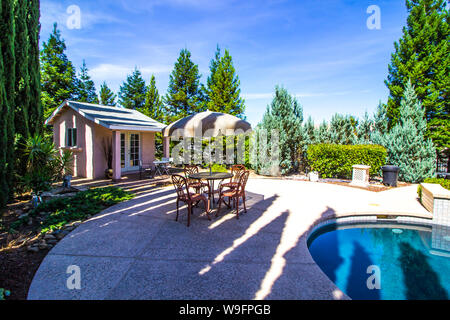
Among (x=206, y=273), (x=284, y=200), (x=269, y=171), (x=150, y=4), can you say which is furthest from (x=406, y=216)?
(x=150, y=4)

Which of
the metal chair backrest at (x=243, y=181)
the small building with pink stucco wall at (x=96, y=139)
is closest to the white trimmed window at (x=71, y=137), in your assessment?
the small building with pink stucco wall at (x=96, y=139)

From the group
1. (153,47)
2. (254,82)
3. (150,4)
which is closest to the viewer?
(150,4)

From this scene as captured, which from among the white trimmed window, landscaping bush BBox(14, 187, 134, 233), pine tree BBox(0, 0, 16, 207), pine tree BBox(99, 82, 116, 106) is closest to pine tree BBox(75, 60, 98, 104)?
pine tree BBox(99, 82, 116, 106)

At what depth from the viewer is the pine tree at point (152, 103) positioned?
21.8 m

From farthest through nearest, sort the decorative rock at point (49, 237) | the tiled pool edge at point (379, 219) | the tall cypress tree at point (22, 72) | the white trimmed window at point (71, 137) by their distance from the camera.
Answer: the white trimmed window at point (71, 137) < the tall cypress tree at point (22, 72) < the tiled pool edge at point (379, 219) < the decorative rock at point (49, 237)

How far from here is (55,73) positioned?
21.5 m

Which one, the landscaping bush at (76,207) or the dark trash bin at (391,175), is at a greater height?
the dark trash bin at (391,175)

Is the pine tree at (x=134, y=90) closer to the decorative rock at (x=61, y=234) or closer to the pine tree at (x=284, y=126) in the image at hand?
the pine tree at (x=284, y=126)

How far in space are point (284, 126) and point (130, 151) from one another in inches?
317

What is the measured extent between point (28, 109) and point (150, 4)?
5.92 metres

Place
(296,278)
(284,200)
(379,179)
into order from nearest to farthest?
(296,278) → (284,200) → (379,179)

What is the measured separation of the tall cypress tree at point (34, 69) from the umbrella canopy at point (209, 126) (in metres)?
5.40
